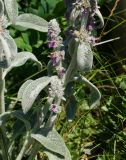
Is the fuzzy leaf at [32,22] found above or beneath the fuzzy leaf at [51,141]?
above

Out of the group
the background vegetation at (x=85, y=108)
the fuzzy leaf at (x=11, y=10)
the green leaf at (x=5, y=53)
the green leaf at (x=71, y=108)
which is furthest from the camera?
the background vegetation at (x=85, y=108)

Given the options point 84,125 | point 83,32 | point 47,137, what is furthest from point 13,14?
point 84,125

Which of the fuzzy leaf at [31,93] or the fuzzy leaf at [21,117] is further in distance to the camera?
the fuzzy leaf at [21,117]

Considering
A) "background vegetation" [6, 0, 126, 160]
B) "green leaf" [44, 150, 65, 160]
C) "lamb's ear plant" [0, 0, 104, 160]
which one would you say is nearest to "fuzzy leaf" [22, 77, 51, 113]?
"lamb's ear plant" [0, 0, 104, 160]

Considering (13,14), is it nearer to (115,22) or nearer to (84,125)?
(84,125)

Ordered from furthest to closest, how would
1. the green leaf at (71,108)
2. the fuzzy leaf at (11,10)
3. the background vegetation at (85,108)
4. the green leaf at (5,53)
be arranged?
the background vegetation at (85,108) → the green leaf at (71,108) → the fuzzy leaf at (11,10) → the green leaf at (5,53)

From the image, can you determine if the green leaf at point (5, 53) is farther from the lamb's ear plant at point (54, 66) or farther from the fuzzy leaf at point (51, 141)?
the fuzzy leaf at point (51, 141)

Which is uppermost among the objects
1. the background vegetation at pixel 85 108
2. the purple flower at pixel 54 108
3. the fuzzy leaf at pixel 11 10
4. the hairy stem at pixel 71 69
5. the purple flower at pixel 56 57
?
the fuzzy leaf at pixel 11 10

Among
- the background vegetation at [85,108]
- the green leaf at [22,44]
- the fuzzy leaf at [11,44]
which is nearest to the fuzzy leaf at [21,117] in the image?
the fuzzy leaf at [11,44]

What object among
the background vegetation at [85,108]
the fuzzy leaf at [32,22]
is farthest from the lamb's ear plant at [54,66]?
the background vegetation at [85,108]
